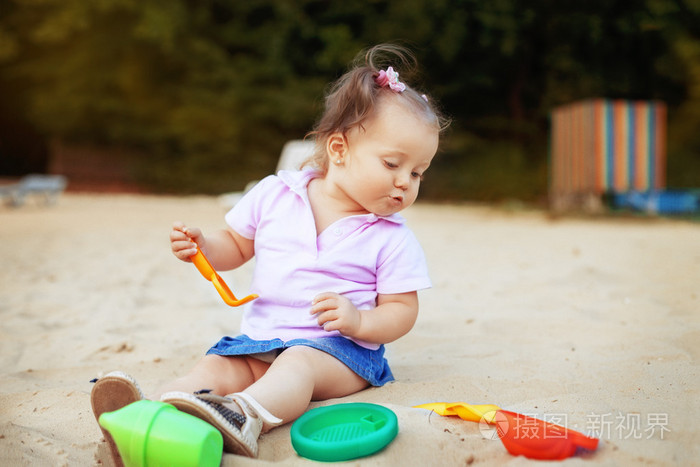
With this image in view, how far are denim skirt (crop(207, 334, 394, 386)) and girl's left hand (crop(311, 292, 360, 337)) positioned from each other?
0.26 ft

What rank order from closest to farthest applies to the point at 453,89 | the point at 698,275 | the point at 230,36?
the point at 698,275 < the point at 453,89 < the point at 230,36

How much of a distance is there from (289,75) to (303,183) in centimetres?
1220

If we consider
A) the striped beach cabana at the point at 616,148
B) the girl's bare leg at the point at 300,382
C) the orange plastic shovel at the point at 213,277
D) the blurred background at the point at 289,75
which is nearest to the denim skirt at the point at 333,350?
the girl's bare leg at the point at 300,382

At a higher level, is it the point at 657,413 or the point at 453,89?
the point at 453,89

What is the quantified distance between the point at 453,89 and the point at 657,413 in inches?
479

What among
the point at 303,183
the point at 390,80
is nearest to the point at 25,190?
the point at 303,183

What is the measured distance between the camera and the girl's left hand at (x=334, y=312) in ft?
5.03

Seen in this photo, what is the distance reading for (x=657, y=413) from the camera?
57.2 inches

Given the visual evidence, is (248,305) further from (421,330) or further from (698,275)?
(698,275)

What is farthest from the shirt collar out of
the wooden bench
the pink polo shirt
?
the wooden bench

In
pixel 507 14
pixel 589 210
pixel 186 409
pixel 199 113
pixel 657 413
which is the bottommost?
pixel 589 210

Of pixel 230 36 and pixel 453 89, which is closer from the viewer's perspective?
pixel 453 89

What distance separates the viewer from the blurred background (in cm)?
1202

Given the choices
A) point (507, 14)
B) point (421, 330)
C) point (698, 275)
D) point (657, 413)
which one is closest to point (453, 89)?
point (507, 14)
